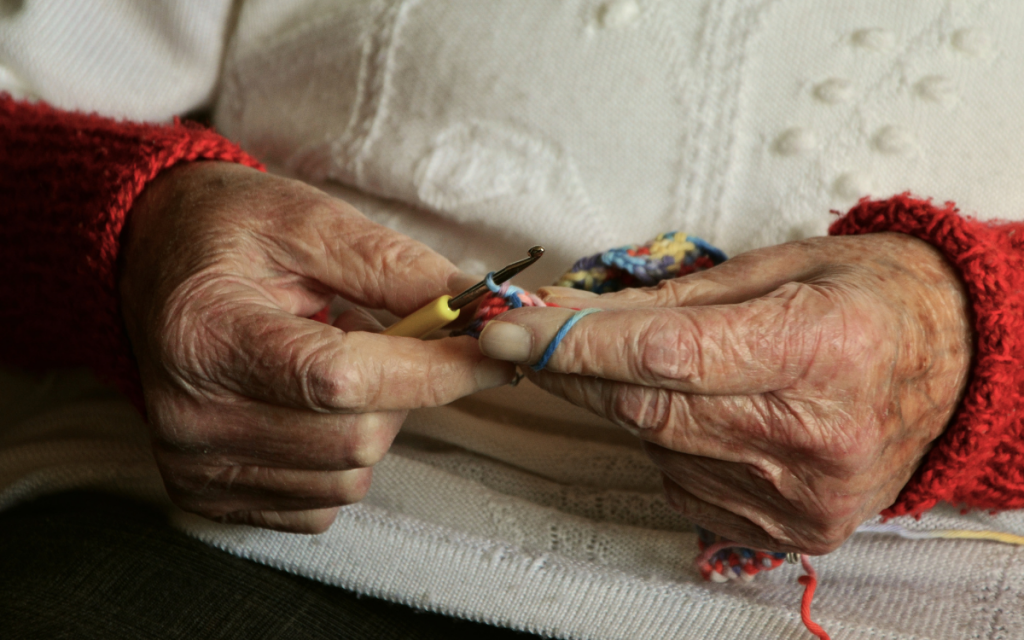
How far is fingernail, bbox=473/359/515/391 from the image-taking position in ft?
2.52

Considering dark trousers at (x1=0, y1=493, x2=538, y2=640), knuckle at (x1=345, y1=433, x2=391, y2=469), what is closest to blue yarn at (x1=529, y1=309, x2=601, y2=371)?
knuckle at (x1=345, y1=433, x2=391, y2=469)

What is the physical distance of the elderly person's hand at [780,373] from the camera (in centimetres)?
66

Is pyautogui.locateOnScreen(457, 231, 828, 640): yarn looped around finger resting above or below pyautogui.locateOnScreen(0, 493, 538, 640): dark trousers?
above

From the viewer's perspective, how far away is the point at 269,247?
0.84 metres

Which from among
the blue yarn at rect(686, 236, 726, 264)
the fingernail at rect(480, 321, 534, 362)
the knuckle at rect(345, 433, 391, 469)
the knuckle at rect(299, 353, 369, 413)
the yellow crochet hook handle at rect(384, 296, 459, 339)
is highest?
the blue yarn at rect(686, 236, 726, 264)

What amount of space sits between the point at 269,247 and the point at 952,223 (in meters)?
0.77

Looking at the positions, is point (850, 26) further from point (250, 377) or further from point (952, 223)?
point (250, 377)

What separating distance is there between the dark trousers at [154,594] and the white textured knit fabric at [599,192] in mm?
49

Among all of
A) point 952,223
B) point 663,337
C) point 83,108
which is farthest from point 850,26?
point 83,108

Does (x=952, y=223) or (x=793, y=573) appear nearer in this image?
(x=952, y=223)

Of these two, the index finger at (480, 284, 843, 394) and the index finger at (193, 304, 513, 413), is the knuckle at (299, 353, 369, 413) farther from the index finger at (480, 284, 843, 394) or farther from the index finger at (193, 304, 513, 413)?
the index finger at (480, 284, 843, 394)

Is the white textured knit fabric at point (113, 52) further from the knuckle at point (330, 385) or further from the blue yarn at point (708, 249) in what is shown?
the blue yarn at point (708, 249)

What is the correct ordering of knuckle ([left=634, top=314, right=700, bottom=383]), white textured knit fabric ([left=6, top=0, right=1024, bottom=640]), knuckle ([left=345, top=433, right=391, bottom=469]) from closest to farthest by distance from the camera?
1. knuckle ([left=634, top=314, right=700, bottom=383])
2. knuckle ([left=345, top=433, right=391, bottom=469])
3. white textured knit fabric ([left=6, top=0, right=1024, bottom=640])

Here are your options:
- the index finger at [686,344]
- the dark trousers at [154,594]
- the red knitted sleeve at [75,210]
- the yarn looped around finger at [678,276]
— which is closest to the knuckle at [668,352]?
the index finger at [686,344]
